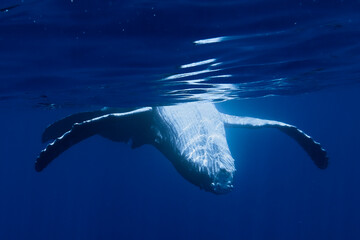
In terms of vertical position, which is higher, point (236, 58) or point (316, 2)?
point (316, 2)

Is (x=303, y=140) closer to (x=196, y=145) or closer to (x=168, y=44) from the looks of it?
(x=196, y=145)

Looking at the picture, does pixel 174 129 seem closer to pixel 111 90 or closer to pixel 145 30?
pixel 145 30

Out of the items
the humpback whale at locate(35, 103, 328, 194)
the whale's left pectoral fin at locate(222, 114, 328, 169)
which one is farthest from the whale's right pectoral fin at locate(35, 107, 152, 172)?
the whale's left pectoral fin at locate(222, 114, 328, 169)

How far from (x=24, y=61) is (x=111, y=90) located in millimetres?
5187

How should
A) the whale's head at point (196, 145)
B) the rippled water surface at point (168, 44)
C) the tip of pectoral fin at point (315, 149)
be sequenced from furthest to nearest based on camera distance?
1. the tip of pectoral fin at point (315, 149)
2. the whale's head at point (196, 145)
3. the rippled water surface at point (168, 44)

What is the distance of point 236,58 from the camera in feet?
35.6

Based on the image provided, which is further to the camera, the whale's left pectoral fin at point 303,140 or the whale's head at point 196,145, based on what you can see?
the whale's left pectoral fin at point 303,140

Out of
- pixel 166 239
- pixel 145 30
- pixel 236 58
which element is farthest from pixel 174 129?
pixel 166 239

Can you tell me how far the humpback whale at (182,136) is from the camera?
857 cm

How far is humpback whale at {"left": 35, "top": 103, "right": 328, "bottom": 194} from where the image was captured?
8570 millimetres

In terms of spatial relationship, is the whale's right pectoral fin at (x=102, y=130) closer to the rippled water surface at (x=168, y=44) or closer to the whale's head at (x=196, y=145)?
the whale's head at (x=196, y=145)

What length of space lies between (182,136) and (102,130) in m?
2.38

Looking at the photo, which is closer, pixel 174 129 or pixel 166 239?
pixel 174 129

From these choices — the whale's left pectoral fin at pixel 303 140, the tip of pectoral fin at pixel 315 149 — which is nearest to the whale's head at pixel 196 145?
the whale's left pectoral fin at pixel 303 140
